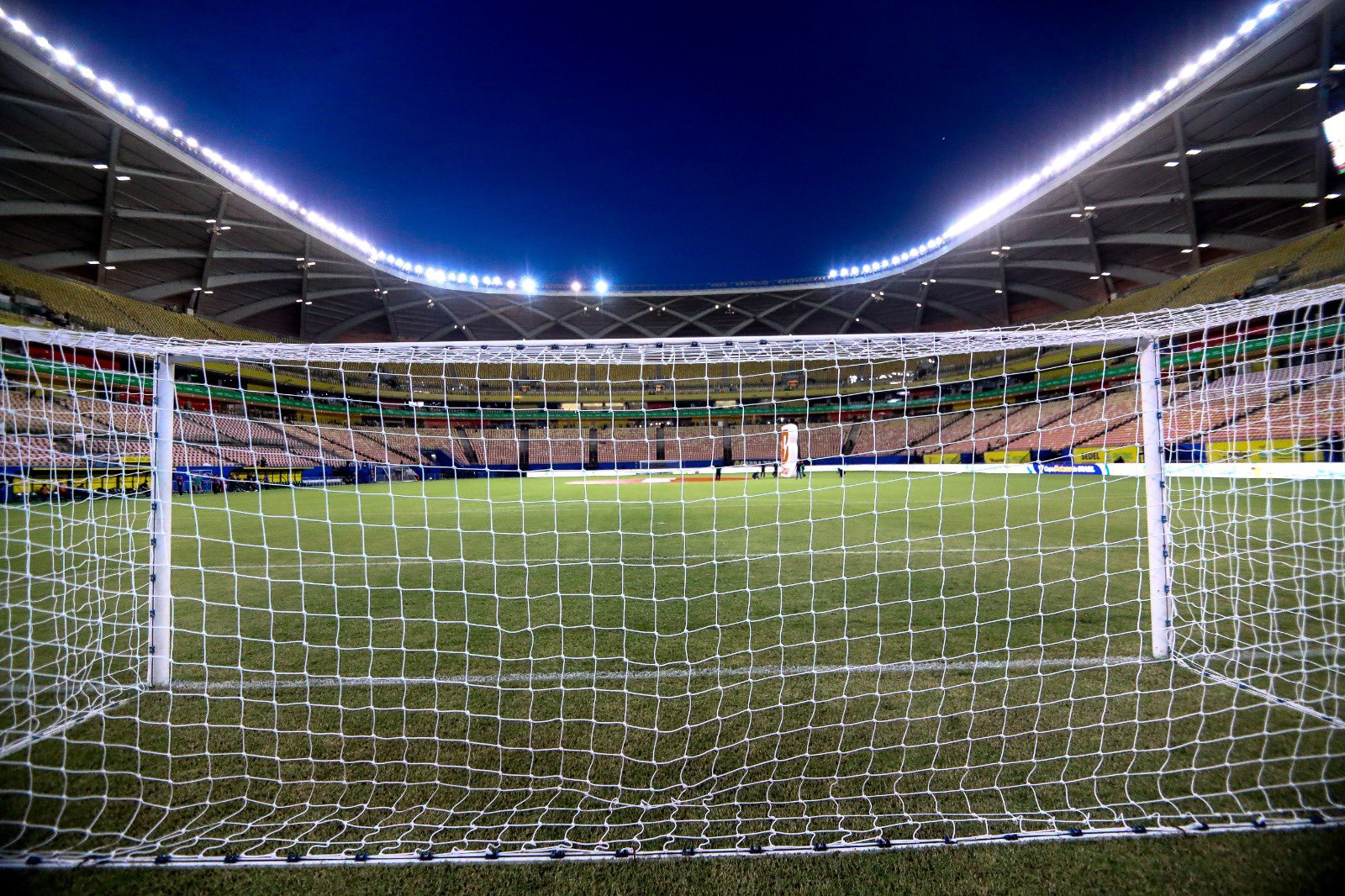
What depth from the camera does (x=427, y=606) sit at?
14.6ft

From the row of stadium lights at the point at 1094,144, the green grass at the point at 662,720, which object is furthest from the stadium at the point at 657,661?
the row of stadium lights at the point at 1094,144

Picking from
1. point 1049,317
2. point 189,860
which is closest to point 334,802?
point 189,860

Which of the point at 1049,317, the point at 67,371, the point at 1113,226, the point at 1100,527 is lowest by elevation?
Answer: the point at 1100,527

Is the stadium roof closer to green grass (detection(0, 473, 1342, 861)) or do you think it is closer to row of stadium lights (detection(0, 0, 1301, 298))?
row of stadium lights (detection(0, 0, 1301, 298))

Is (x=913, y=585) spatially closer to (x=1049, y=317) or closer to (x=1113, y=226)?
(x=1113, y=226)

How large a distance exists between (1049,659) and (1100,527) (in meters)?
5.86

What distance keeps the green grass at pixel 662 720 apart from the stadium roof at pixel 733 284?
1708 centimetres

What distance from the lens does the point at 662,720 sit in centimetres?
251

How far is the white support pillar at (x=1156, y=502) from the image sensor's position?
9.70ft

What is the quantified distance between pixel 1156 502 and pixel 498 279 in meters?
33.0

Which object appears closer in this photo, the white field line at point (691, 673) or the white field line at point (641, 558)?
the white field line at point (691, 673)

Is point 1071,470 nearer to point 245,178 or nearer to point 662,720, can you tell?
point 662,720

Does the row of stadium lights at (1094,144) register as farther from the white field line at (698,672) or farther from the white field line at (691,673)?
the white field line at (691,673)

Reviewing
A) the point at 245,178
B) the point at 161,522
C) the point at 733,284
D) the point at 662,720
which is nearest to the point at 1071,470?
the point at 662,720
